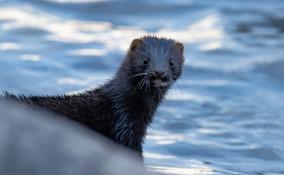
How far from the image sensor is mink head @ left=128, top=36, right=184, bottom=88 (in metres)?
7.94

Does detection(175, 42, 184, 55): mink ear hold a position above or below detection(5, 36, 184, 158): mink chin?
above

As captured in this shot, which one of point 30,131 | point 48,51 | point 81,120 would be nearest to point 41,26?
point 48,51

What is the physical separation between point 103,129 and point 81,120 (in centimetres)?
27

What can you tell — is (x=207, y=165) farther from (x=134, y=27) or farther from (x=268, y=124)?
(x=134, y=27)

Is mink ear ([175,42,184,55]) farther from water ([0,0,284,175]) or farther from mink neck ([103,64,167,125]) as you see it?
water ([0,0,284,175])

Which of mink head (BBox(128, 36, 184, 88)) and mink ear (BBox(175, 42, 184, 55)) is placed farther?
mink ear (BBox(175, 42, 184, 55))

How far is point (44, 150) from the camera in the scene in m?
3.83

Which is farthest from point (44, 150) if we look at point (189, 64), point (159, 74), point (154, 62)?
point (189, 64)

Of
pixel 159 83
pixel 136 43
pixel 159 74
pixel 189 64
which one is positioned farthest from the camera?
pixel 189 64

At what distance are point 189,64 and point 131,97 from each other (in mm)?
4812

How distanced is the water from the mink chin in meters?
0.70

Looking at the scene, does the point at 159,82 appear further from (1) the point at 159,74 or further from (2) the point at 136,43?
(2) the point at 136,43

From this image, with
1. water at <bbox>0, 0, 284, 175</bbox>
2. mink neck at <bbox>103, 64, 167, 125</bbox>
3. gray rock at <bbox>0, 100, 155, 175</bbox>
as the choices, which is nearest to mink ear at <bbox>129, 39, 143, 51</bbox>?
mink neck at <bbox>103, 64, 167, 125</bbox>

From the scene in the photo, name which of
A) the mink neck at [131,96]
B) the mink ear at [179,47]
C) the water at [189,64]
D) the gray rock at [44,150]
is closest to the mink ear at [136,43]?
the mink neck at [131,96]
